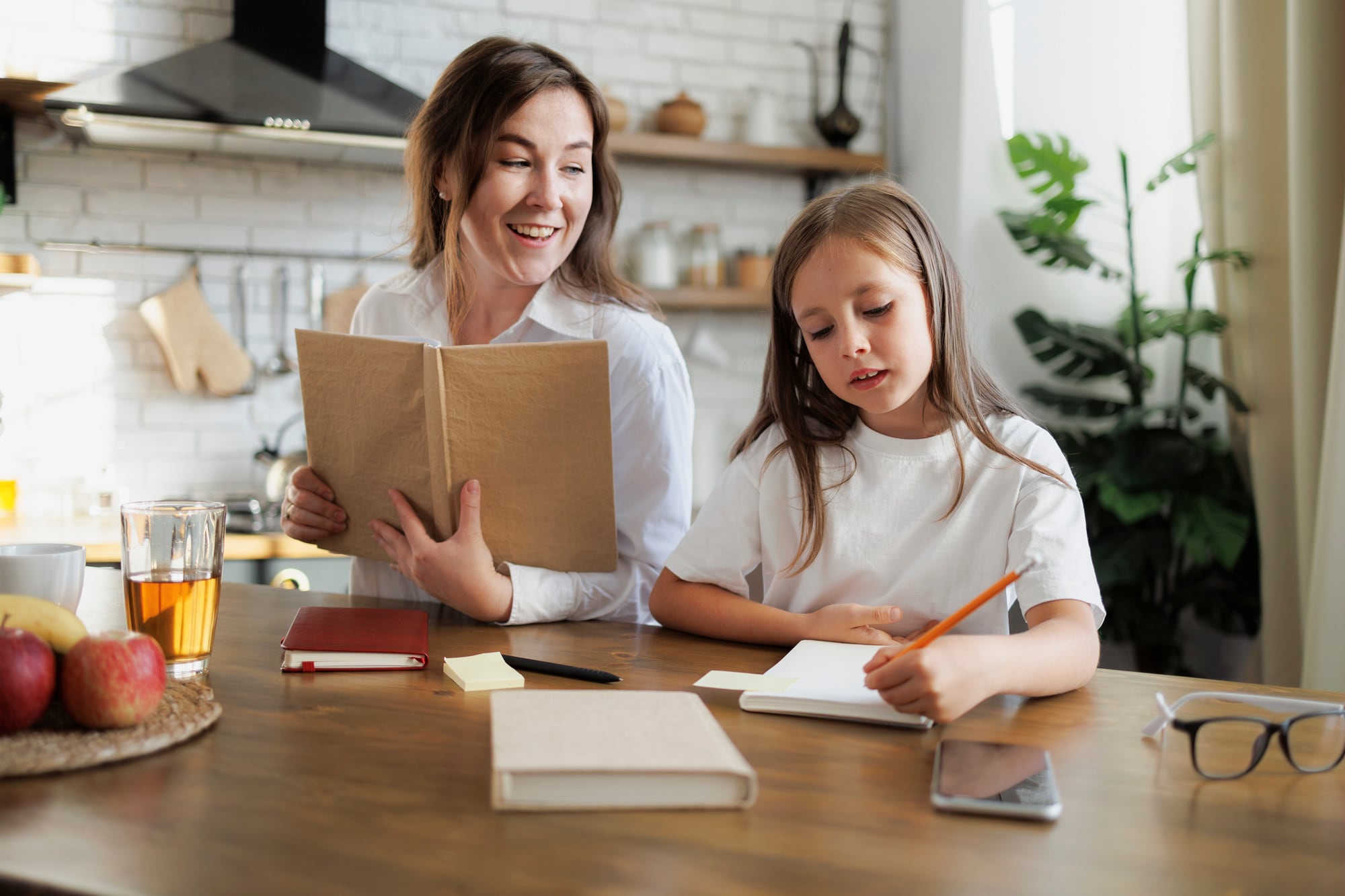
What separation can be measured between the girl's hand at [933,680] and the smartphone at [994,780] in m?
0.04

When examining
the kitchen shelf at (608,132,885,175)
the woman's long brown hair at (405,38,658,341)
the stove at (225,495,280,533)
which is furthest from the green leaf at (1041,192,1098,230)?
the stove at (225,495,280,533)

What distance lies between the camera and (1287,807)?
71 centimetres

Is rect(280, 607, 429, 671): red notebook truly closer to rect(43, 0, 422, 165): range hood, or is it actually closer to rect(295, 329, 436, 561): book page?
rect(295, 329, 436, 561): book page

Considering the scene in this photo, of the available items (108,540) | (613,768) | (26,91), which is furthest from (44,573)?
(26,91)

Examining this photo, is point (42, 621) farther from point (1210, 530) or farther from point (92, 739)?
point (1210, 530)

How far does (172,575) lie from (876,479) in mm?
746

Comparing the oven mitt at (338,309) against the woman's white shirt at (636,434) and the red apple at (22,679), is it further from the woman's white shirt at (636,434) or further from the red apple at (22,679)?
the red apple at (22,679)

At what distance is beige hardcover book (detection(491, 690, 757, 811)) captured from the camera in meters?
0.68

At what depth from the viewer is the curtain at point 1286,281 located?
2.23 meters

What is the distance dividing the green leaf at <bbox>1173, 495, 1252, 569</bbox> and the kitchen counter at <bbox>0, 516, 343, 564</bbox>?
6.60 ft

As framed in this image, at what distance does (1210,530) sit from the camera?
2.69m

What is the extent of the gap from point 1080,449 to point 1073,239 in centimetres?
58

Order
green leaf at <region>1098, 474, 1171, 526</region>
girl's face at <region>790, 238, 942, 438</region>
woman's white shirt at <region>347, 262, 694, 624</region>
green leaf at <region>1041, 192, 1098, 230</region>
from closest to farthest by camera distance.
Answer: girl's face at <region>790, 238, 942, 438</region>, woman's white shirt at <region>347, 262, 694, 624</region>, green leaf at <region>1098, 474, 1171, 526</region>, green leaf at <region>1041, 192, 1098, 230</region>

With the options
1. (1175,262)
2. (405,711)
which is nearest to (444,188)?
(405,711)
